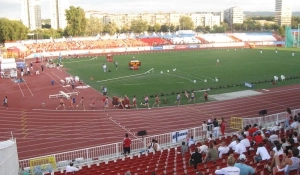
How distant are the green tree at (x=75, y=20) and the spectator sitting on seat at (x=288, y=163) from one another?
105m

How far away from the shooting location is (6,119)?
25766mm

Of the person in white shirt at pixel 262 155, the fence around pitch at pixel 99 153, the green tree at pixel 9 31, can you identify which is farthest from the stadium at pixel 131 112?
the green tree at pixel 9 31

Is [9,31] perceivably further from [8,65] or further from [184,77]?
[184,77]

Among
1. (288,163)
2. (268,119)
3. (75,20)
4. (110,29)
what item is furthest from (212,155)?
(110,29)

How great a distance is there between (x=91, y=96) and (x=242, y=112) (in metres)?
14.2

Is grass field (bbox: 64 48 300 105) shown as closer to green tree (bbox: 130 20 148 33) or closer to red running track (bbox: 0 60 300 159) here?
red running track (bbox: 0 60 300 159)

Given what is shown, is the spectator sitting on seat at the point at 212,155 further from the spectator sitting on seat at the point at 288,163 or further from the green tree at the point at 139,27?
the green tree at the point at 139,27

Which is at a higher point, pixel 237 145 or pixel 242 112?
pixel 237 145

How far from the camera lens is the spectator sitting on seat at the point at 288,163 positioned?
8.39 meters

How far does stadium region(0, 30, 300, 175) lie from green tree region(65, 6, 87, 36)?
5527 cm

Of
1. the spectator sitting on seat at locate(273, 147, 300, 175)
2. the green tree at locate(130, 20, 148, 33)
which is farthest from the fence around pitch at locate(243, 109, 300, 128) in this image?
the green tree at locate(130, 20, 148, 33)

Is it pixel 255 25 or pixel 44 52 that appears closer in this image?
pixel 44 52

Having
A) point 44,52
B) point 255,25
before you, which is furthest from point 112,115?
point 255,25

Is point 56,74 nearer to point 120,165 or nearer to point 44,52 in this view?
point 44,52
